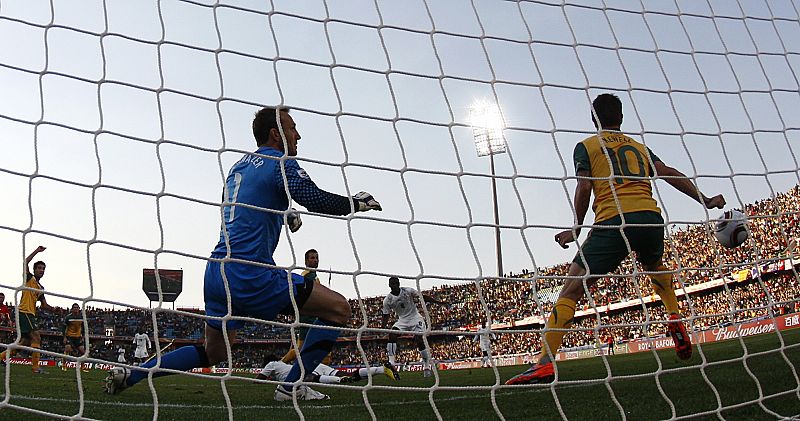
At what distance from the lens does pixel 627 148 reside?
4.08 m

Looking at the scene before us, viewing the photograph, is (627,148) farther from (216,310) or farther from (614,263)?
(216,310)

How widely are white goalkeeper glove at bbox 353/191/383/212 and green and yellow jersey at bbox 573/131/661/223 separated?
1323mm

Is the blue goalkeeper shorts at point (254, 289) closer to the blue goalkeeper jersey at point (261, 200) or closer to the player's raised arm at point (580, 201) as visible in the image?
the blue goalkeeper jersey at point (261, 200)

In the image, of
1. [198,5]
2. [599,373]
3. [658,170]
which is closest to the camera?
[198,5]

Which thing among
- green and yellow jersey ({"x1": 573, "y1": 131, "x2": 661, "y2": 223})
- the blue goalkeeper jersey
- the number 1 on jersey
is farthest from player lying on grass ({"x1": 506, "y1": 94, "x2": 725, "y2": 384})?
the number 1 on jersey

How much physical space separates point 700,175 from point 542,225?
1143mm

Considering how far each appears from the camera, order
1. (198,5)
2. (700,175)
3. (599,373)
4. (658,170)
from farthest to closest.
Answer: (599,373) < (658,170) < (700,175) < (198,5)

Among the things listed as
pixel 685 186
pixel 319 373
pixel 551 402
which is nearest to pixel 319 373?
pixel 319 373

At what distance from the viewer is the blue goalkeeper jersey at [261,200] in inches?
130

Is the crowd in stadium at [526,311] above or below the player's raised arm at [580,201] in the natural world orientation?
above

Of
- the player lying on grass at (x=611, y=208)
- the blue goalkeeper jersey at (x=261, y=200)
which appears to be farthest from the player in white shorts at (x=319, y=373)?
the blue goalkeeper jersey at (x=261, y=200)

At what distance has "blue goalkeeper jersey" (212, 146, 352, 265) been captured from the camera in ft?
10.9

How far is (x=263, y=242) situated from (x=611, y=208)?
79.5 inches

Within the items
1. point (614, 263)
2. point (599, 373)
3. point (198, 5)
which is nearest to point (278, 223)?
point (198, 5)
